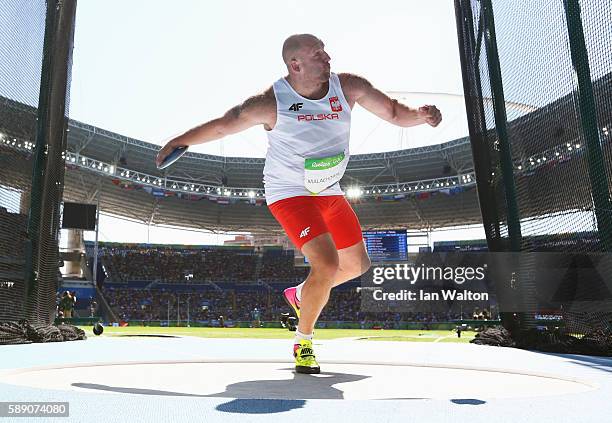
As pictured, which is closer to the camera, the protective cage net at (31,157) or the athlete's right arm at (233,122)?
the athlete's right arm at (233,122)

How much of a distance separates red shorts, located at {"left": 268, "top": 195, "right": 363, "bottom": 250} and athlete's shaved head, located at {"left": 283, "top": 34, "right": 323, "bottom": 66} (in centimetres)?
87

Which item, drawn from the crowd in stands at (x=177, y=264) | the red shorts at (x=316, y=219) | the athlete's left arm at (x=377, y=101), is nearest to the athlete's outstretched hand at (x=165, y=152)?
the red shorts at (x=316, y=219)

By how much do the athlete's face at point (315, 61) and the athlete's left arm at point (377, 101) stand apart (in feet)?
0.70

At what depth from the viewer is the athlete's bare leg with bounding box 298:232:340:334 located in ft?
11.1

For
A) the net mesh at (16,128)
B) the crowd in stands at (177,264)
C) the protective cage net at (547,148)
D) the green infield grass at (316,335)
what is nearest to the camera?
A: the protective cage net at (547,148)

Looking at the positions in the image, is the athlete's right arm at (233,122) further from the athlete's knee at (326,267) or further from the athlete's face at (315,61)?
the athlete's knee at (326,267)

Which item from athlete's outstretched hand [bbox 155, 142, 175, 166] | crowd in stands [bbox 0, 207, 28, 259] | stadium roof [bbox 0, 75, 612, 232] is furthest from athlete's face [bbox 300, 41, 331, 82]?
stadium roof [bbox 0, 75, 612, 232]

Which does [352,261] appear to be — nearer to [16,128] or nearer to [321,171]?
[321,171]

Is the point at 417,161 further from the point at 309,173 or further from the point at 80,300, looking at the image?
the point at 309,173

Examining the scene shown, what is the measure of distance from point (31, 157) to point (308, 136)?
5.06 meters

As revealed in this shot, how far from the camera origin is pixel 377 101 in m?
3.67

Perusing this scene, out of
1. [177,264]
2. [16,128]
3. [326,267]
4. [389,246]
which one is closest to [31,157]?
[16,128]

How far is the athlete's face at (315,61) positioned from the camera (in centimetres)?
342

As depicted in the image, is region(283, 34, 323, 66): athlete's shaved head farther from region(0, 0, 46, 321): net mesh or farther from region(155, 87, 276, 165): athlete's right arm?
region(0, 0, 46, 321): net mesh
